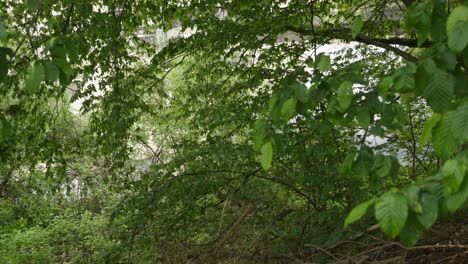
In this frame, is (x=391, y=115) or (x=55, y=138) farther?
(x=55, y=138)

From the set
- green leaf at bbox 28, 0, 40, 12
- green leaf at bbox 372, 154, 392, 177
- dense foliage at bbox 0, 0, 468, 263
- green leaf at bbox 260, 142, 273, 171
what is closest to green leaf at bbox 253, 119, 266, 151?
dense foliage at bbox 0, 0, 468, 263

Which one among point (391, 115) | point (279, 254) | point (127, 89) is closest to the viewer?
point (391, 115)

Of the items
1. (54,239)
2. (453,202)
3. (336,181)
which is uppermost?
(54,239)

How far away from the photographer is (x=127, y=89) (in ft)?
21.1

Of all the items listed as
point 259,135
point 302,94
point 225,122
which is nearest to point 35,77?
point 259,135

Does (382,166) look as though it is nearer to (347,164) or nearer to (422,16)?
(347,164)

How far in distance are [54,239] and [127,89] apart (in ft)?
15.8

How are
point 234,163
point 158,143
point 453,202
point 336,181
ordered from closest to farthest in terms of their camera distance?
point 453,202
point 336,181
point 234,163
point 158,143

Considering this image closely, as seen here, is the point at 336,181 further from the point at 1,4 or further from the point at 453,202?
the point at 1,4

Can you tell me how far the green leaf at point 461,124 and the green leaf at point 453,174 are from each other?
0.24 ft

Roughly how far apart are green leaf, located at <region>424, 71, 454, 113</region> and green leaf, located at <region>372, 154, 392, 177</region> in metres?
0.57

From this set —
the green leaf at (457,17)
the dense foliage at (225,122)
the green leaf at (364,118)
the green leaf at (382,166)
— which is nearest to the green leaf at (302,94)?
the dense foliage at (225,122)

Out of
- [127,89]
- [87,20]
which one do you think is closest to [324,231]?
[127,89]

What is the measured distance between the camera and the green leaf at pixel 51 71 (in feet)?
7.54
